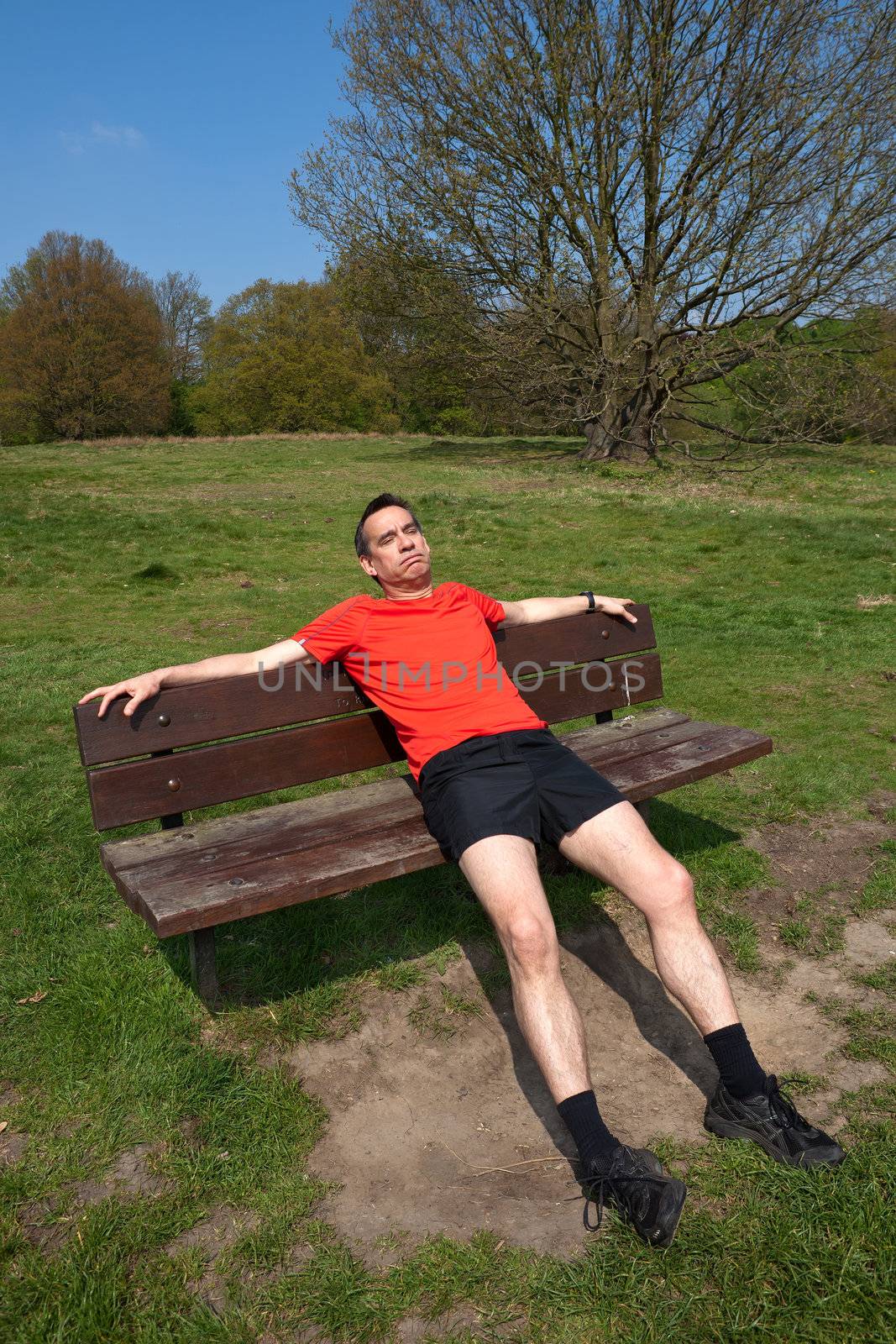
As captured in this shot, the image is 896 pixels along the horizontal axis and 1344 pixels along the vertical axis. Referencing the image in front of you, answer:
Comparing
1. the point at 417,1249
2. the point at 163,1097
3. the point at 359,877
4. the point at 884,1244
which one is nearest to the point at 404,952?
the point at 359,877

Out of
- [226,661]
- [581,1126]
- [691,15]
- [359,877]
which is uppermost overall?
[691,15]

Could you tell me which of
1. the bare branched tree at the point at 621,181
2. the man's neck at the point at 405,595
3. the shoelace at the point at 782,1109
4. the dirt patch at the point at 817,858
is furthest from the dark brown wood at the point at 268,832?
the bare branched tree at the point at 621,181

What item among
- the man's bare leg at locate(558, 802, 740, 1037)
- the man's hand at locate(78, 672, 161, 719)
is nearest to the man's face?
the man's hand at locate(78, 672, 161, 719)

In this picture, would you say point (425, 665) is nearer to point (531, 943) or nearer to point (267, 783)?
point (267, 783)

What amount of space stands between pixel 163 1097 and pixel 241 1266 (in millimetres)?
632

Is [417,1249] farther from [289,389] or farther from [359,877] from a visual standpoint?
[289,389]

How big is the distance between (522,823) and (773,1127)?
1.04m

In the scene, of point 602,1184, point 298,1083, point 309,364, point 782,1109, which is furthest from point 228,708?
point 309,364

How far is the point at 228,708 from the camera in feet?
11.4

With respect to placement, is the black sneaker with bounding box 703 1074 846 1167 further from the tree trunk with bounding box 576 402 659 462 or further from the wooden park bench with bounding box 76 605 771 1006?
the tree trunk with bounding box 576 402 659 462

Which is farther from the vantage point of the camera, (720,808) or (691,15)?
(691,15)

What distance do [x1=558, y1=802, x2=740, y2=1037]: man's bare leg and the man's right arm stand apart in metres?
1.18

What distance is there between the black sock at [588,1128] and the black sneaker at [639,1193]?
23 millimetres

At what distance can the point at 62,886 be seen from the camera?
3885mm
